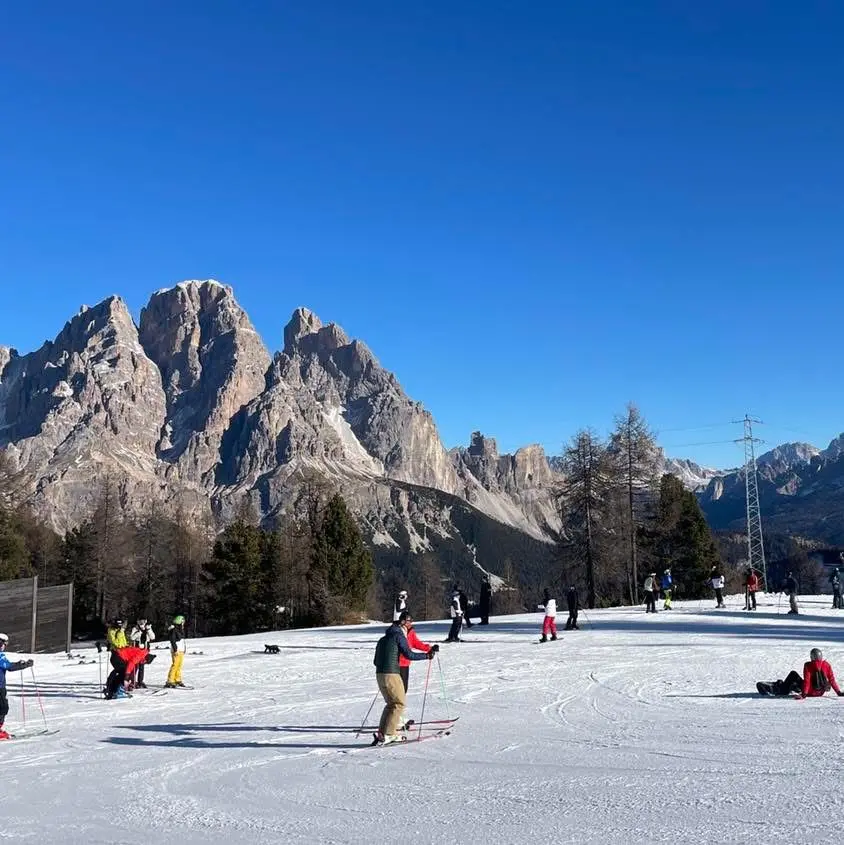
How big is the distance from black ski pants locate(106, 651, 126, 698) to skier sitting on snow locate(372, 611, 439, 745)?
8649mm

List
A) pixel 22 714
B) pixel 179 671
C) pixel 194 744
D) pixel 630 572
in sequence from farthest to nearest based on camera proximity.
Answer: pixel 630 572 < pixel 179 671 < pixel 22 714 < pixel 194 744

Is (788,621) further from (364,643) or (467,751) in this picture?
(467,751)

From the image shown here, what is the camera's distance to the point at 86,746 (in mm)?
13648

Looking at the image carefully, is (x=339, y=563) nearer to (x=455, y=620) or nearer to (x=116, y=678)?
(x=455, y=620)

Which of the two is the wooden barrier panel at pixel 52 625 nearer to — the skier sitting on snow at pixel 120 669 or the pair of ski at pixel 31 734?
the skier sitting on snow at pixel 120 669

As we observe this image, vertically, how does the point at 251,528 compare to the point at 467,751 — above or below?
above

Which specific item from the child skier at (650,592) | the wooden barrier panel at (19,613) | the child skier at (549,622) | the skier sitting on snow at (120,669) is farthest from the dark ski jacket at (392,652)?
the child skier at (650,592)

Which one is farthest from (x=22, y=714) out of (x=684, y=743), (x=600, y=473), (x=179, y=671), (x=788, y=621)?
(x=600, y=473)

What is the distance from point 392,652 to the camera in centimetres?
1254

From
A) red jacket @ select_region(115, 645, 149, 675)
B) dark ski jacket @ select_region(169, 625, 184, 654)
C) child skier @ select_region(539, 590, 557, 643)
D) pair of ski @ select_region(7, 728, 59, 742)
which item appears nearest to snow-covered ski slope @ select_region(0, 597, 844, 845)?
pair of ski @ select_region(7, 728, 59, 742)

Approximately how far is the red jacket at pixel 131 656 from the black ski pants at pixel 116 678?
10 cm

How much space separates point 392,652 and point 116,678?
31.9 feet

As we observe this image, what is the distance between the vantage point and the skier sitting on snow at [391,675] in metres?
12.5

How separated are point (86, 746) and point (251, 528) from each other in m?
47.0
